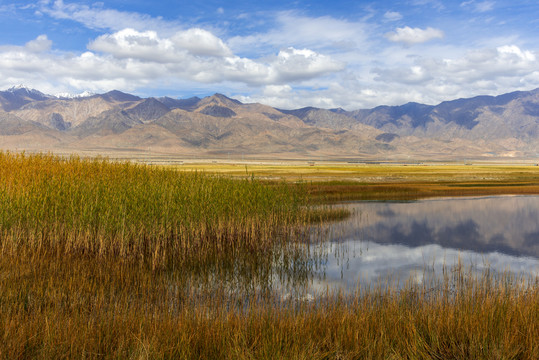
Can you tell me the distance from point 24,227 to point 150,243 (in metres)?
3.84

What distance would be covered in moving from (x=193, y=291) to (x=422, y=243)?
516 inches

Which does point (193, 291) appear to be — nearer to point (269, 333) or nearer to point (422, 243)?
point (269, 333)

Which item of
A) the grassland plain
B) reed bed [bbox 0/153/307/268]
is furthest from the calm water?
reed bed [bbox 0/153/307/268]

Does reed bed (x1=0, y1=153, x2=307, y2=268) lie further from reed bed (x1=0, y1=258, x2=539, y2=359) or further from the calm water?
reed bed (x1=0, y1=258, x2=539, y2=359)

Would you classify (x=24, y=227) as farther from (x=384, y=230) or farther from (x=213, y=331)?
(x=384, y=230)

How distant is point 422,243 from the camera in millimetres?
18109

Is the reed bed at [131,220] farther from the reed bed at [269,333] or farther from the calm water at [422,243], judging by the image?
the reed bed at [269,333]

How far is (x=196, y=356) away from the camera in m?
5.42

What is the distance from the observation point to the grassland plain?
18.2 ft

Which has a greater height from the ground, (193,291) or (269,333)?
(269,333)

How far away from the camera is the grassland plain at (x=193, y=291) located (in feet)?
18.2

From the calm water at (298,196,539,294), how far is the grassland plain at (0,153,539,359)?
1413mm

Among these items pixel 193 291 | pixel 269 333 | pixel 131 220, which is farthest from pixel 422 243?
pixel 269 333

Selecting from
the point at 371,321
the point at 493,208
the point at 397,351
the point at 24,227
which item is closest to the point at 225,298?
the point at 371,321
